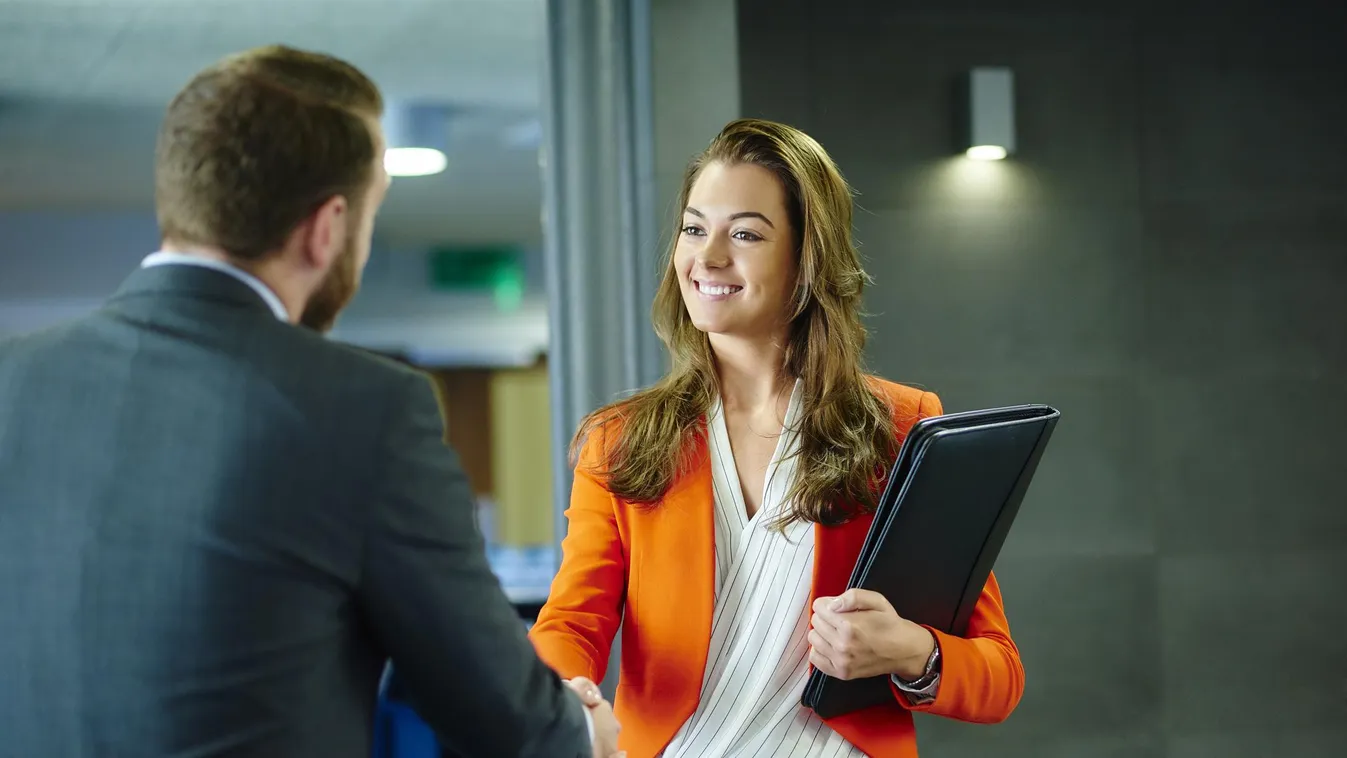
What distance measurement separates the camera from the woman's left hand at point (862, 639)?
4.51 feet

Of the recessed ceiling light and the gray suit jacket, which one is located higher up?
the recessed ceiling light

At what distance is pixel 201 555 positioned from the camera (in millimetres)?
880

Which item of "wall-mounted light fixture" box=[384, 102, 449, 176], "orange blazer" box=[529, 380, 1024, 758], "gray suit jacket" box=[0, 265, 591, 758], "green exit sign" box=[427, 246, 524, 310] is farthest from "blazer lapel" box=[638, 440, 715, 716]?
"green exit sign" box=[427, 246, 524, 310]

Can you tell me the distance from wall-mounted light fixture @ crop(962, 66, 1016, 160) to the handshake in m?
2.17

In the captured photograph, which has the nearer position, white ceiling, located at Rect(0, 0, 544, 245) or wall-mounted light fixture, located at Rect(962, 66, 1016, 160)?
wall-mounted light fixture, located at Rect(962, 66, 1016, 160)

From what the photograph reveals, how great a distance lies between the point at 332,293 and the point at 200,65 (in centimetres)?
454

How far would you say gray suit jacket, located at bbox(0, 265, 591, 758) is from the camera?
2.90 ft

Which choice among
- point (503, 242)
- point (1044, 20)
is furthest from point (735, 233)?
point (503, 242)

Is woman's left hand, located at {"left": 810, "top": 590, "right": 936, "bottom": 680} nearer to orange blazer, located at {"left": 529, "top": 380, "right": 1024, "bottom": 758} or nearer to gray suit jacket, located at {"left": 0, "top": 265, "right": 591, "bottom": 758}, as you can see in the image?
orange blazer, located at {"left": 529, "top": 380, "right": 1024, "bottom": 758}

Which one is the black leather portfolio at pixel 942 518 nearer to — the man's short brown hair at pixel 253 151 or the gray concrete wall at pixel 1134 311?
the man's short brown hair at pixel 253 151

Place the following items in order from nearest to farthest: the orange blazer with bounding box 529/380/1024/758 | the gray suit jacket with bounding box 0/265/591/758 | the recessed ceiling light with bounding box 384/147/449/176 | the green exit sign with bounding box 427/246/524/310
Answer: the gray suit jacket with bounding box 0/265/591/758
the orange blazer with bounding box 529/380/1024/758
the recessed ceiling light with bounding box 384/147/449/176
the green exit sign with bounding box 427/246/524/310

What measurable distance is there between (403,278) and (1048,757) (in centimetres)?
836

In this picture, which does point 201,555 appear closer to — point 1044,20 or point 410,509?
point 410,509

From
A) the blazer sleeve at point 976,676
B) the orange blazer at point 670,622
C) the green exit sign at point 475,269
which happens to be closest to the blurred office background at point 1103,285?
the orange blazer at point 670,622
